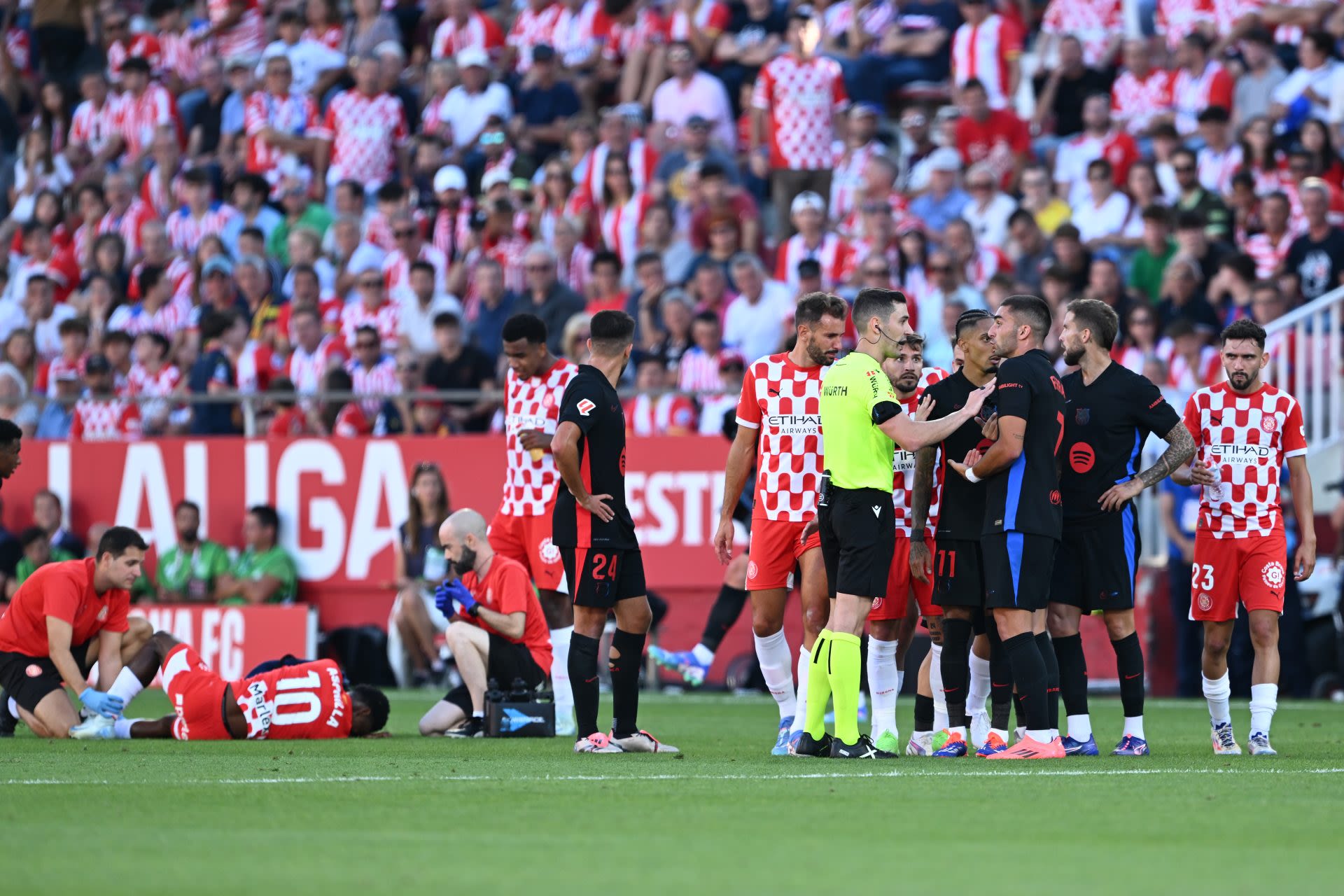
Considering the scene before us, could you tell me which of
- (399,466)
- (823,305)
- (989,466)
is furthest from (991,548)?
(399,466)

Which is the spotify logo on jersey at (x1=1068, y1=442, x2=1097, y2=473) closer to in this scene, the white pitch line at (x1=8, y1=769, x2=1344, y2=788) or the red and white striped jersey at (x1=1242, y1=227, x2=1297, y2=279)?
the white pitch line at (x1=8, y1=769, x2=1344, y2=788)

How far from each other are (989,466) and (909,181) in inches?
466

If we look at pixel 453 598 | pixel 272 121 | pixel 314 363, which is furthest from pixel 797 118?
pixel 453 598

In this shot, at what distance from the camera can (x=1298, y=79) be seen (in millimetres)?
19359

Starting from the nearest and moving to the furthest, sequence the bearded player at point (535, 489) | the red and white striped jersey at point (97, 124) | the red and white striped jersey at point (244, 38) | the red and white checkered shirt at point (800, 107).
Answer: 1. the bearded player at point (535, 489)
2. the red and white checkered shirt at point (800, 107)
3. the red and white striped jersey at point (97, 124)
4. the red and white striped jersey at point (244, 38)

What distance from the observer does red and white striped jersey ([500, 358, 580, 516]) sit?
13297mm

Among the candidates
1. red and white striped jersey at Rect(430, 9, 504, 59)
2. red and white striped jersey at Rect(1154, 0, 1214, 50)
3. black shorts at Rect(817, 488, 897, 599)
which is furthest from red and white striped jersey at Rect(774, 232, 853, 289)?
black shorts at Rect(817, 488, 897, 599)

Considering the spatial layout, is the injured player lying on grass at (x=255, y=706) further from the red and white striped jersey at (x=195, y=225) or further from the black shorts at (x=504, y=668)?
the red and white striped jersey at (x=195, y=225)

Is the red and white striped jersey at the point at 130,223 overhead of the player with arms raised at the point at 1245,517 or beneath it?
overhead

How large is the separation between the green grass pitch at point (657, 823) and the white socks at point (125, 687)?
3.47 ft

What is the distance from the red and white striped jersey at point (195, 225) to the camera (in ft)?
77.8

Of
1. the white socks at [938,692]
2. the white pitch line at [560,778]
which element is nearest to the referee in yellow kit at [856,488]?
the white pitch line at [560,778]

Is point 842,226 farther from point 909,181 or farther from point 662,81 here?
point 662,81

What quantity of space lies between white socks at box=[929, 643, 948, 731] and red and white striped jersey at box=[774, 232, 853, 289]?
855 cm
